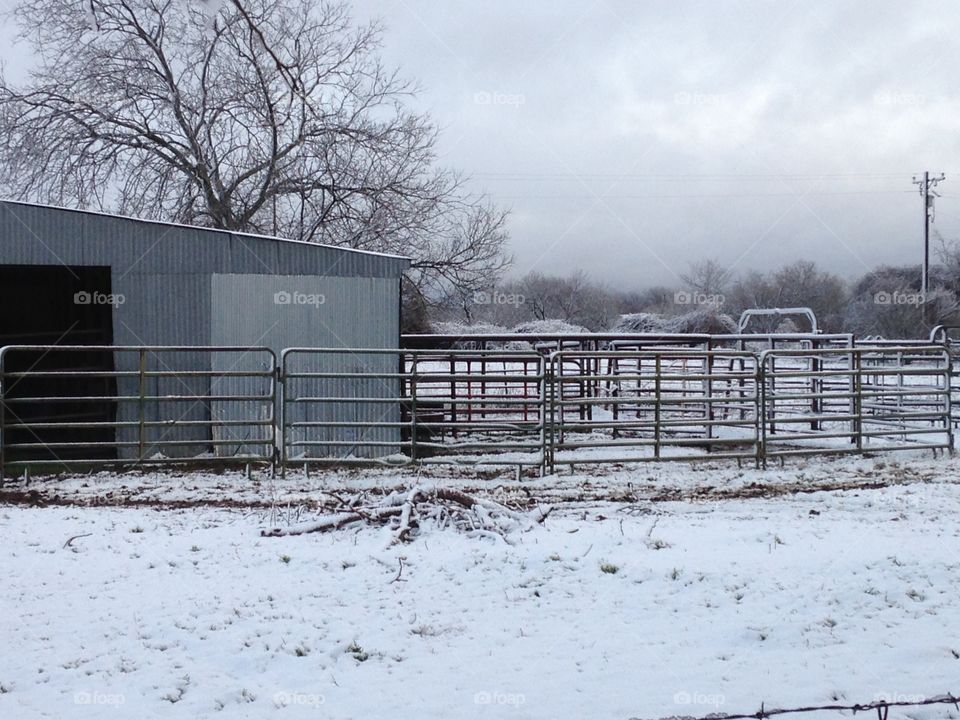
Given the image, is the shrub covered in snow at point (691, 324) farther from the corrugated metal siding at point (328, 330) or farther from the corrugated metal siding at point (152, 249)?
the corrugated metal siding at point (152, 249)

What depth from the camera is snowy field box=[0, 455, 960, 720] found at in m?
4.37

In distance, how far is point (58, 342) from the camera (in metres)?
14.6

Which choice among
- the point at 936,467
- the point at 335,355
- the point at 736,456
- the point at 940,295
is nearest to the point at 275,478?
the point at 335,355

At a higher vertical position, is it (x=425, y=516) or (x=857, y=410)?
(x=857, y=410)

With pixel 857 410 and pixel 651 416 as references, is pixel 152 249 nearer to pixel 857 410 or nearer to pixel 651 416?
pixel 857 410

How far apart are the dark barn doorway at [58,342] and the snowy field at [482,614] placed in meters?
5.28

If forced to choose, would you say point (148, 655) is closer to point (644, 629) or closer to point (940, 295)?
point (644, 629)

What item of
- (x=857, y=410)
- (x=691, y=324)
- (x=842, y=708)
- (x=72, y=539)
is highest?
(x=691, y=324)

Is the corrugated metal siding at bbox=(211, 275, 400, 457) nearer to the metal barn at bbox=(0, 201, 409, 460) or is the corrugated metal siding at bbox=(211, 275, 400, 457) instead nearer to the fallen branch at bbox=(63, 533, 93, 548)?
the metal barn at bbox=(0, 201, 409, 460)

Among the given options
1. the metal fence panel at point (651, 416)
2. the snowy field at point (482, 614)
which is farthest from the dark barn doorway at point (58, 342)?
the metal fence panel at point (651, 416)

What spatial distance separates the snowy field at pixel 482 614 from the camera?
4.37 m

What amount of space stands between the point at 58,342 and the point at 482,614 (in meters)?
11.4

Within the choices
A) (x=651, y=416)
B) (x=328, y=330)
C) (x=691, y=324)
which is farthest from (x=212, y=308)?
(x=691, y=324)

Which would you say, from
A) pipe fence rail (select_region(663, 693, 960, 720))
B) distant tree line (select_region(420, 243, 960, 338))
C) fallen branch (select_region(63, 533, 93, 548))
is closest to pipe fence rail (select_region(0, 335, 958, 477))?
fallen branch (select_region(63, 533, 93, 548))
